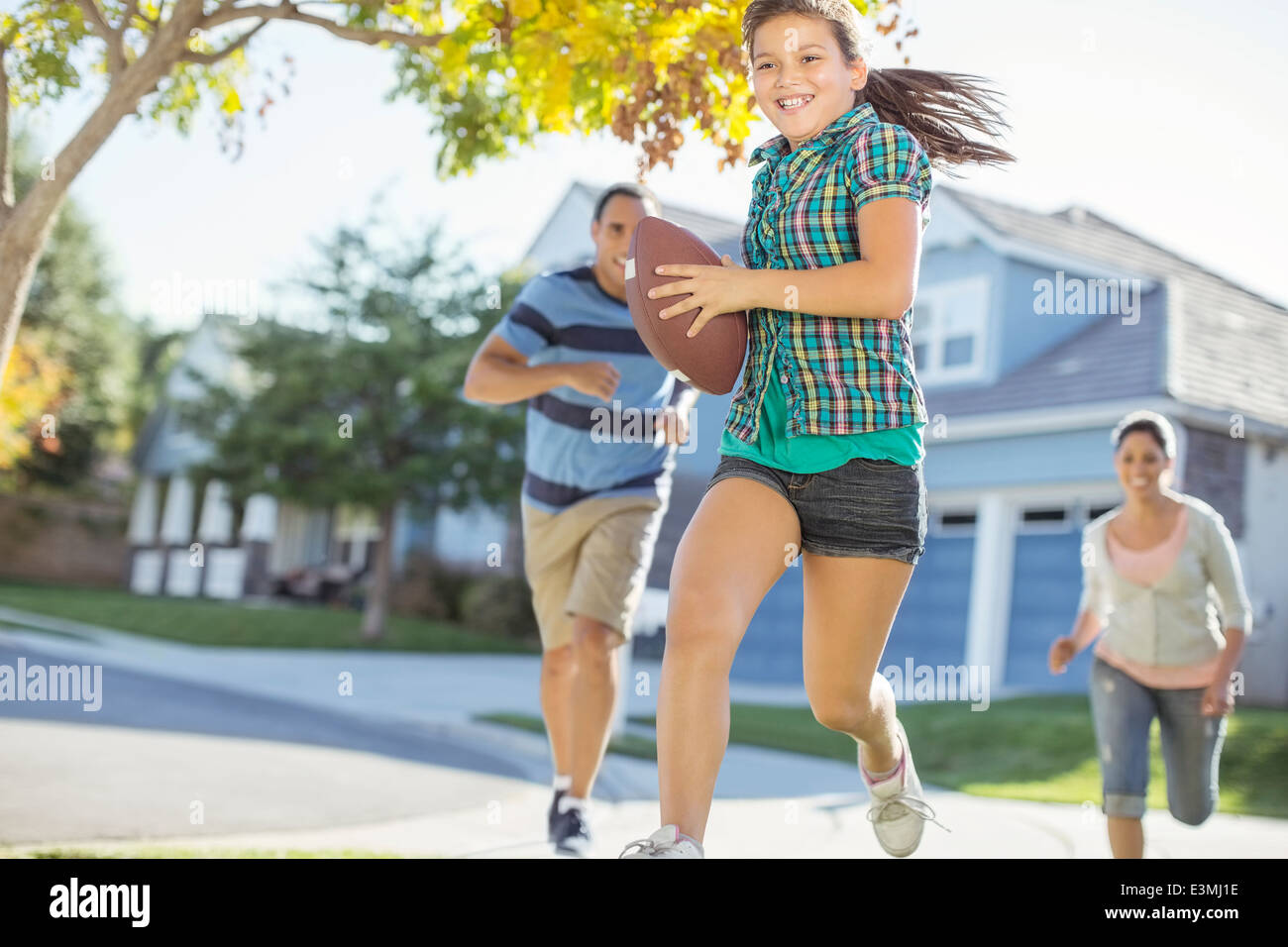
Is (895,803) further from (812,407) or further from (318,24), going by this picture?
(318,24)

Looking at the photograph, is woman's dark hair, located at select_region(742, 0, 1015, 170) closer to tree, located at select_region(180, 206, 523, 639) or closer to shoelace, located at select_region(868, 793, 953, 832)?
shoelace, located at select_region(868, 793, 953, 832)

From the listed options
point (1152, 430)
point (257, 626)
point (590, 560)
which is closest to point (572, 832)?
point (590, 560)

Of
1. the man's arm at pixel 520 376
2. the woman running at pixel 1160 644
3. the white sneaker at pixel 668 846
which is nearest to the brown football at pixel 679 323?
the white sneaker at pixel 668 846

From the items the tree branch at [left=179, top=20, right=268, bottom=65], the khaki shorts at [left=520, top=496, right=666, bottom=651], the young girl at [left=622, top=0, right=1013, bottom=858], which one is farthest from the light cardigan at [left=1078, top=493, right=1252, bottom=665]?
the tree branch at [left=179, top=20, right=268, bottom=65]

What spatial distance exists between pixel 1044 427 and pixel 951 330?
2.95 metres

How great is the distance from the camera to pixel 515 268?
2011cm

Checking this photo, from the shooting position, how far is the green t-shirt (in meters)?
3.26

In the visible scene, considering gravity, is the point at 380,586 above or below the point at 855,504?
below

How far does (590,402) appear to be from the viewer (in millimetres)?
5262

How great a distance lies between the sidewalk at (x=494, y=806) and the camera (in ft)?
18.2

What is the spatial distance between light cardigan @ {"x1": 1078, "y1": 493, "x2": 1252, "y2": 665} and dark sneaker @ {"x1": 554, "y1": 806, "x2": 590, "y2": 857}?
85.4 inches

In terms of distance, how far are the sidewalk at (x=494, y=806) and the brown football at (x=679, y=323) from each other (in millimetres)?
2346
